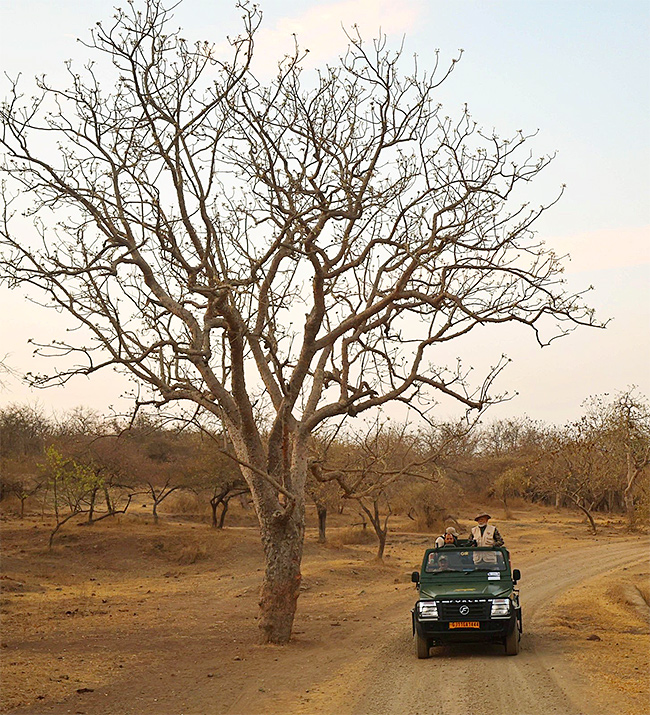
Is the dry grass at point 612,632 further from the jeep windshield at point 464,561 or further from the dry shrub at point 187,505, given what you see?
the dry shrub at point 187,505

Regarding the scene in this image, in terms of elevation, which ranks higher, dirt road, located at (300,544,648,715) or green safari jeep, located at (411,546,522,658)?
green safari jeep, located at (411,546,522,658)

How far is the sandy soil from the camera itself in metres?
9.65

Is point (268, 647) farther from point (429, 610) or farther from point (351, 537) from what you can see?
point (351, 537)

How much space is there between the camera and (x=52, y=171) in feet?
40.9

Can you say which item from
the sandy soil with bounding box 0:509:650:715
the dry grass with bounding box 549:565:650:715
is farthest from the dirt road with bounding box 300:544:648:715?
the dry grass with bounding box 549:565:650:715

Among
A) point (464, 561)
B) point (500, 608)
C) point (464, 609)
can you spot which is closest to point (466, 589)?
point (464, 609)

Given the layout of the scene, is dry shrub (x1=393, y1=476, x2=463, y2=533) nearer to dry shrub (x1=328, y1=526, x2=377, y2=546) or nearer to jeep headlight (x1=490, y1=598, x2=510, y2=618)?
dry shrub (x1=328, y1=526, x2=377, y2=546)

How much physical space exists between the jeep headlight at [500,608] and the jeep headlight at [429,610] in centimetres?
80

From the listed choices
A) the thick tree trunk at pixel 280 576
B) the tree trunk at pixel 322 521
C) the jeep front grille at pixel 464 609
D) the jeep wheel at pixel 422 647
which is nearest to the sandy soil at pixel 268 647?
the jeep wheel at pixel 422 647

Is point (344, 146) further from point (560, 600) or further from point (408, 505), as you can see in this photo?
point (408, 505)

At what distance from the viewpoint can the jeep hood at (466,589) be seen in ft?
39.4

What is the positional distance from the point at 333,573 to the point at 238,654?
499 inches

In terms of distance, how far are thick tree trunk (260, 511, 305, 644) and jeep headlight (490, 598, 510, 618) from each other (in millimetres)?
3157

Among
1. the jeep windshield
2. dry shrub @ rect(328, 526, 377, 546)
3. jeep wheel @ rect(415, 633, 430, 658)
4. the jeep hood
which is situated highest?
the jeep windshield
